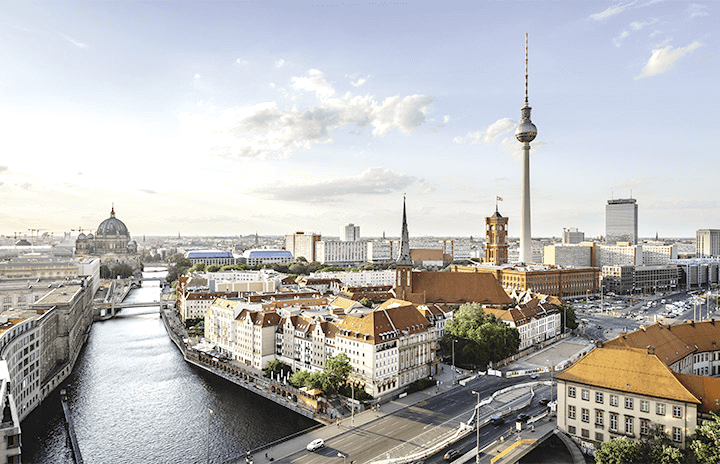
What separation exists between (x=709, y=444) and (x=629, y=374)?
24.0ft

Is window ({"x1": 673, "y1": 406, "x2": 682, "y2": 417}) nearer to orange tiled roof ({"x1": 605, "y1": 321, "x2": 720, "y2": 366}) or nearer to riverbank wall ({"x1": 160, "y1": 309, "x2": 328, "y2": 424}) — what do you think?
orange tiled roof ({"x1": 605, "y1": 321, "x2": 720, "y2": 366})

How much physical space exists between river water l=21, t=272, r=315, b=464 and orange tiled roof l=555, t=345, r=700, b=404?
90.0 feet

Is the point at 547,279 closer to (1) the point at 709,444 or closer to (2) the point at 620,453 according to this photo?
(2) the point at 620,453

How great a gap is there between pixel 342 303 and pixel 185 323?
38.1 meters

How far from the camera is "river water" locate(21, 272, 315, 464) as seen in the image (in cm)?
4338

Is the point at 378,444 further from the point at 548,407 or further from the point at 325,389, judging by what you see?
the point at 548,407

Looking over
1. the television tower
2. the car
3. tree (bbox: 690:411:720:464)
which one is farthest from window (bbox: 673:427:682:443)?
the television tower

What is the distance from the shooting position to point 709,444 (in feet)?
97.2

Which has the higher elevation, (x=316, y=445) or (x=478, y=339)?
(x=478, y=339)

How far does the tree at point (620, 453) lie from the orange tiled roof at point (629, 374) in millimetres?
5032

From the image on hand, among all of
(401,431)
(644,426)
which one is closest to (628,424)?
(644,426)

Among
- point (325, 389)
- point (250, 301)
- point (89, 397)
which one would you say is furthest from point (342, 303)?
point (89, 397)

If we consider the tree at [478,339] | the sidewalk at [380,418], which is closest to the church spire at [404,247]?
the tree at [478,339]

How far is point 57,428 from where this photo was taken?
48656mm
